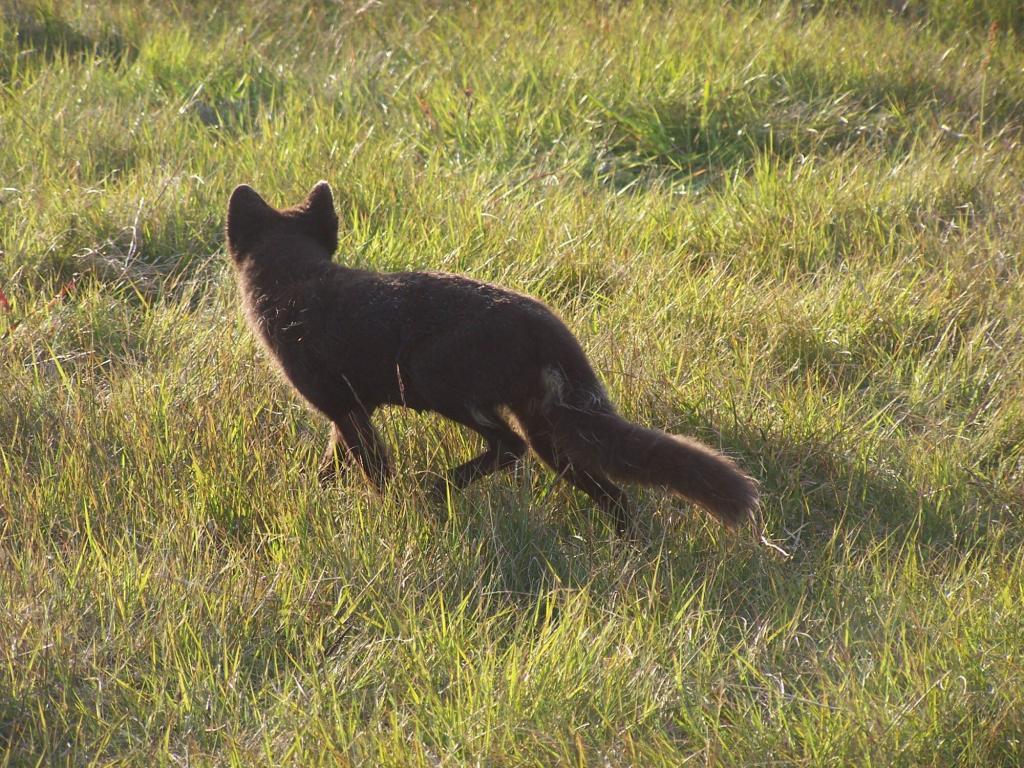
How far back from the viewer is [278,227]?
14.4 ft

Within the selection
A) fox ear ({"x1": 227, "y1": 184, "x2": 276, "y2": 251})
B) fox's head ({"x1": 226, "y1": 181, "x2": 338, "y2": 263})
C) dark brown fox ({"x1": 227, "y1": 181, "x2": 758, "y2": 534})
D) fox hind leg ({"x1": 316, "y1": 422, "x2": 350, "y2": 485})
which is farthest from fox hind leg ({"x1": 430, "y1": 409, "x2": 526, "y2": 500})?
fox ear ({"x1": 227, "y1": 184, "x2": 276, "y2": 251})

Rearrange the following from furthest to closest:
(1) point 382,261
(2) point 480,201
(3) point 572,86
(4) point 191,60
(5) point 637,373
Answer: (4) point 191,60 → (3) point 572,86 → (2) point 480,201 → (1) point 382,261 → (5) point 637,373

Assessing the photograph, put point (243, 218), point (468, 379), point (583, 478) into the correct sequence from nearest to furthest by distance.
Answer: point (468, 379) → point (583, 478) → point (243, 218)

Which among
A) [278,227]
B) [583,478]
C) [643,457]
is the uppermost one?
[643,457]

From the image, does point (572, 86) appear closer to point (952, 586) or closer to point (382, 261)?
point (382, 261)

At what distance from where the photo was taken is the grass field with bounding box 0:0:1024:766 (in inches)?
116

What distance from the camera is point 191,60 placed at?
7117 mm

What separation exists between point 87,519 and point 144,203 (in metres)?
2.40

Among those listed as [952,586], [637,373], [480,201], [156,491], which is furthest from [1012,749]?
[480,201]

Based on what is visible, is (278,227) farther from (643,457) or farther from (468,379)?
(643,457)

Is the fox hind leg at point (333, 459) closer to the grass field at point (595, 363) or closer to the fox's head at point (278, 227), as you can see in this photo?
the grass field at point (595, 363)

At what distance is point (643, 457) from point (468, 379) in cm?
57

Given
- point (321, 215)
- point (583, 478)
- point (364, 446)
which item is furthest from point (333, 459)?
point (321, 215)

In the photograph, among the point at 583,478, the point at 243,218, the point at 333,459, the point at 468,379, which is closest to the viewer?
the point at 468,379
